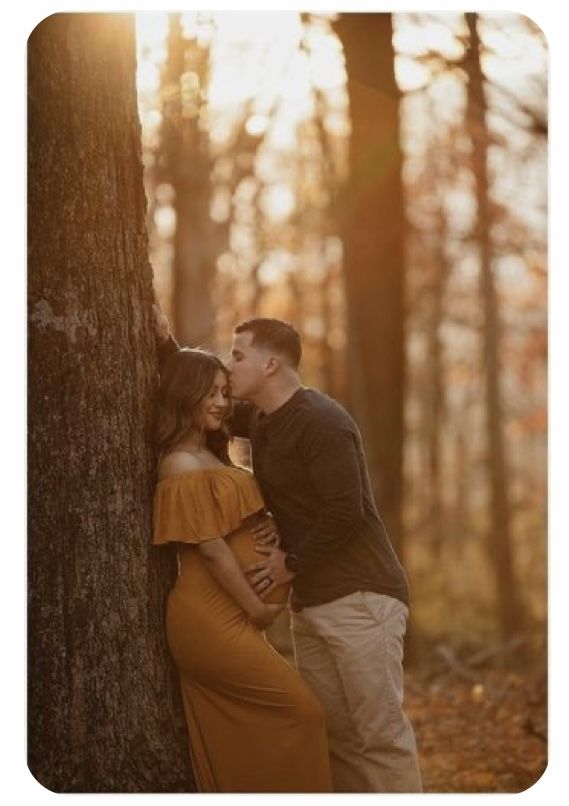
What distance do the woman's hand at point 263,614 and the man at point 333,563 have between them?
0.07 meters

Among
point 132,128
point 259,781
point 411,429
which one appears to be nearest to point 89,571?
point 259,781

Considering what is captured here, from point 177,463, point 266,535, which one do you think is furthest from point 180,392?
point 266,535

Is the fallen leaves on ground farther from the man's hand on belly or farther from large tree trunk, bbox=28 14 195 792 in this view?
large tree trunk, bbox=28 14 195 792

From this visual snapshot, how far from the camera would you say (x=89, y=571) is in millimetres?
3871

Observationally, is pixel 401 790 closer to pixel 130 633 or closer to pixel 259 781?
pixel 259 781

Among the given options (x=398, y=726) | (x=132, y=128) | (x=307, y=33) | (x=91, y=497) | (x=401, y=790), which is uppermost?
(x=307, y=33)

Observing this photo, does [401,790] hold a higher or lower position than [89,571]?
lower

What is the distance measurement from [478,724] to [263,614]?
2620 mm

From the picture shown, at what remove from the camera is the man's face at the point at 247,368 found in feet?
13.5

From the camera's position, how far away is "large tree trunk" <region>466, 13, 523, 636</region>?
208 inches

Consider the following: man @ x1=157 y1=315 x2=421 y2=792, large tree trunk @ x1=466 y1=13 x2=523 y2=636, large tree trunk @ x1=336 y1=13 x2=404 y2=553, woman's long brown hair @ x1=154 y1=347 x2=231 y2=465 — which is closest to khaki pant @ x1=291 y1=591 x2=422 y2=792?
man @ x1=157 y1=315 x2=421 y2=792

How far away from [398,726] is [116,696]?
1026 millimetres

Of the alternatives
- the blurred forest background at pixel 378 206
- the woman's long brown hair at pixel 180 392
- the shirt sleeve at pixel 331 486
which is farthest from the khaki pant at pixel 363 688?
the blurred forest background at pixel 378 206

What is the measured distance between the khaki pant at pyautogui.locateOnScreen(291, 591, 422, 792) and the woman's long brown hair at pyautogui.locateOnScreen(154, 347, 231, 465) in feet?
2.70
